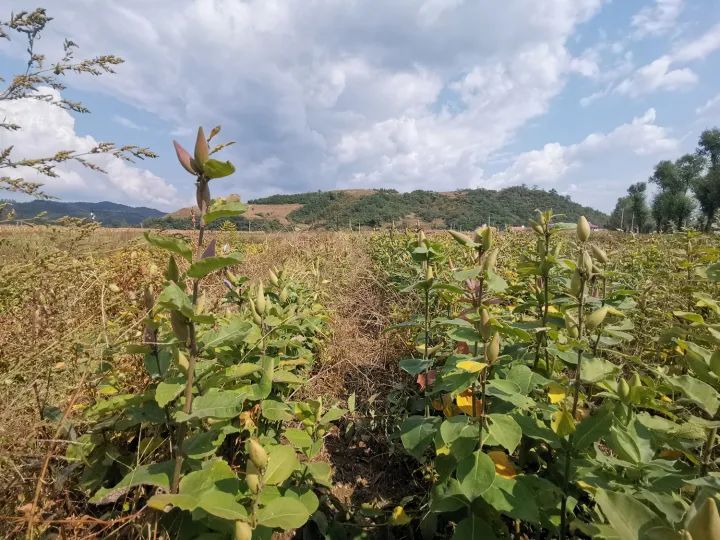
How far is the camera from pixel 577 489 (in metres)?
1.45

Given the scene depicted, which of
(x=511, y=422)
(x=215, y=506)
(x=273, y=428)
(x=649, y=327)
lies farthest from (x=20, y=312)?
(x=649, y=327)

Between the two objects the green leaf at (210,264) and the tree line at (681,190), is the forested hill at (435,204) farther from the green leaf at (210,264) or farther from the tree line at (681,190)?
the green leaf at (210,264)

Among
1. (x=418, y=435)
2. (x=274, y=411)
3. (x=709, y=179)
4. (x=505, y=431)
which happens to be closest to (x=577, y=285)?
(x=505, y=431)

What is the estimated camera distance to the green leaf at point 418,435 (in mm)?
1471

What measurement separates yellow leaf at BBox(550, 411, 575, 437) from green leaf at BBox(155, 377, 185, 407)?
114 cm

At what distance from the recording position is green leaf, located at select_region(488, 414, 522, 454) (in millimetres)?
1140

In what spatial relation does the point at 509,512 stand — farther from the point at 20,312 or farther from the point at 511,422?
the point at 20,312

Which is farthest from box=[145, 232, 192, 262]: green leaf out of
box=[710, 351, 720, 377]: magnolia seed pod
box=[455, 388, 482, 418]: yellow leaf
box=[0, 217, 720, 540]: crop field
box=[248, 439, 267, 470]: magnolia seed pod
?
box=[710, 351, 720, 377]: magnolia seed pod

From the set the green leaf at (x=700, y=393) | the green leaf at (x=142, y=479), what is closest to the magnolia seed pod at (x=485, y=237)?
the green leaf at (x=700, y=393)

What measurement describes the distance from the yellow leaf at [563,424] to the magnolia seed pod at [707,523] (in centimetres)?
59

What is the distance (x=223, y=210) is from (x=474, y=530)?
1263 mm

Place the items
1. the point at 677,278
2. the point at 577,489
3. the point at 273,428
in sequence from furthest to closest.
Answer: the point at 677,278 → the point at 273,428 → the point at 577,489

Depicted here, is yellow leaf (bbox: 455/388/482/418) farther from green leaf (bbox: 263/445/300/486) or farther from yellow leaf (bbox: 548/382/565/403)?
green leaf (bbox: 263/445/300/486)

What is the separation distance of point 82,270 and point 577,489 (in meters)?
2.56
